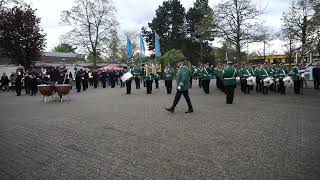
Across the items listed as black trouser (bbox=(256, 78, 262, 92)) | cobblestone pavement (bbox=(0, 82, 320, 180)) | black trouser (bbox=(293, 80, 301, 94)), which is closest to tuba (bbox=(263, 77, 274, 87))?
black trouser (bbox=(256, 78, 262, 92))

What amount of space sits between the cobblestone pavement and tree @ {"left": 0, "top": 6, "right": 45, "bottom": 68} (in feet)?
93.8

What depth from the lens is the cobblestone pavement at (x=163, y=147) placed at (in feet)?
17.5

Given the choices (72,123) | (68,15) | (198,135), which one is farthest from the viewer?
(68,15)

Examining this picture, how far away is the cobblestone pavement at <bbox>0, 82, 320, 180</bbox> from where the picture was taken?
5324mm

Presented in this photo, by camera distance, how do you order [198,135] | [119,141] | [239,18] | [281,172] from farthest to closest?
[239,18]
[198,135]
[119,141]
[281,172]

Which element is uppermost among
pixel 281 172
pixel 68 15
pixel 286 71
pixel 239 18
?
pixel 68 15

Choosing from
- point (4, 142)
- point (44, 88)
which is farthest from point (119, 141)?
point (44, 88)

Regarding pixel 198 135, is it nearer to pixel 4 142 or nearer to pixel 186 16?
pixel 4 142

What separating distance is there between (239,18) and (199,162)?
1243 inches

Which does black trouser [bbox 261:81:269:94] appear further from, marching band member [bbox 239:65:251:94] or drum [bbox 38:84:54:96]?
drum [bbox 38:84:54:96]

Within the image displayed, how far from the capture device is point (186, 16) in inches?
3007

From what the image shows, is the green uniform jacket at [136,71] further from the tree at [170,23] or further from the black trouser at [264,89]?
the tree at [170,23]

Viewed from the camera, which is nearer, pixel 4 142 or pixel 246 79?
pixel 4 142

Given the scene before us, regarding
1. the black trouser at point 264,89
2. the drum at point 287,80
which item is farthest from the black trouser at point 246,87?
the drum at point 287,80
